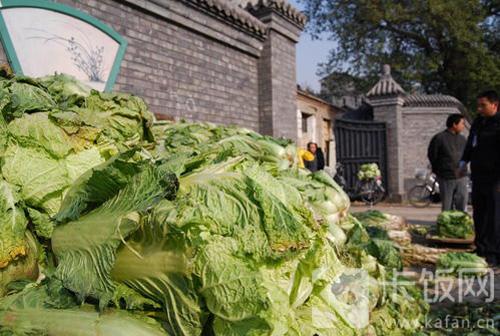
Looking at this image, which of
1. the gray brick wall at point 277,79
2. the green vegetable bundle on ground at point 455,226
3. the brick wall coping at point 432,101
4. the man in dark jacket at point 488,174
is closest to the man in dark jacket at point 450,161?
the green vegetable bundle on ground at point 455,226

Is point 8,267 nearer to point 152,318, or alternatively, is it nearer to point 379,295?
point 152,318

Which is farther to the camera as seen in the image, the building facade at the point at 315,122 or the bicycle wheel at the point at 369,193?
the building facade at the point at 315,122

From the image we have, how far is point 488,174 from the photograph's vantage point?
4.92 m

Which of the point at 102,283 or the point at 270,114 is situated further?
the point at 270,114

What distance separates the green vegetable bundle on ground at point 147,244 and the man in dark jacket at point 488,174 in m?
3.75

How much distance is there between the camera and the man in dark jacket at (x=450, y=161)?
6.25m

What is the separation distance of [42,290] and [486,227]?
16.5 ft

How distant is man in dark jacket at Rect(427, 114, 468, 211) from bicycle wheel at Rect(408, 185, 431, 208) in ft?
18.0

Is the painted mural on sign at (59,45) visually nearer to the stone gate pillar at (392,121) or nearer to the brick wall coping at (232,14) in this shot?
the brick wall coping at (232,14)

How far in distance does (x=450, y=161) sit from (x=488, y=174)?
4.39ft

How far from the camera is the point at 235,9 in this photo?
691 centimetres

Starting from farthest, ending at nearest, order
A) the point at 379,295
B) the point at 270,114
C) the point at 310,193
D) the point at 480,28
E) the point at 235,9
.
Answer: the point at 480,28
the point at 270,114
the point at 235,9
the point at 310,193
the point at 379,295

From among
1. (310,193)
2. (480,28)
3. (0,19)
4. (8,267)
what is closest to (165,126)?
(310,193)

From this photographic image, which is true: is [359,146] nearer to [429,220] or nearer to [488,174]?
[429,220]
